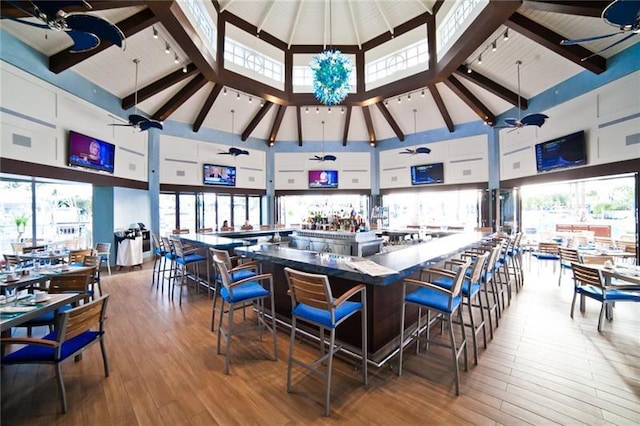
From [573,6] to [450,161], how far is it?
5759 millimetres

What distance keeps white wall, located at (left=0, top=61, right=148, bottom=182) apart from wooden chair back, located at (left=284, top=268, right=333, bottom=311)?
6085 millimetres

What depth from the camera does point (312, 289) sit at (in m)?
2.10

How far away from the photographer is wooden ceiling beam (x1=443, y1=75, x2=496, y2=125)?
8.00 metres

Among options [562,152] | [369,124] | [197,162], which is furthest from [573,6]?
[197,162]

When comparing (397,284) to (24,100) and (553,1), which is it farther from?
(24,100)

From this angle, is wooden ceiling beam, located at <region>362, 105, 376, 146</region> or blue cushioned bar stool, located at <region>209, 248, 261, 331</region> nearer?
blue cushioned bar stool, located at <region>209, 248, 261, 331</region>

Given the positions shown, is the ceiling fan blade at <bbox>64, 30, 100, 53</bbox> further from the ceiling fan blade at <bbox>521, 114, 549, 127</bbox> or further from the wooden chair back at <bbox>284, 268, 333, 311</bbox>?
the ceiling fan blade at <bbox>521, 114, 549, 127</bbox>

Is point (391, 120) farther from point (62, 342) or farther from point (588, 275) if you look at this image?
point (62, 342)

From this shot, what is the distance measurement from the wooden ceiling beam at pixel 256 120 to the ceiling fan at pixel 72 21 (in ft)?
23.6

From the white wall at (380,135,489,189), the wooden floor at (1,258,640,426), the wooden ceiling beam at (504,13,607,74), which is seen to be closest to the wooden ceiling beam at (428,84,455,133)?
the white wall at (380,135,489,189)

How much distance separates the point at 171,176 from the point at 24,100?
4323 mm

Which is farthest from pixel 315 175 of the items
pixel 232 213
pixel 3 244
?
pixel 3 244

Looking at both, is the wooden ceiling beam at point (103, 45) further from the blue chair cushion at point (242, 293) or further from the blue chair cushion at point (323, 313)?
the blue chair cushion at point (323, 313)

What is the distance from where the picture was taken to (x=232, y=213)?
1104 cm
